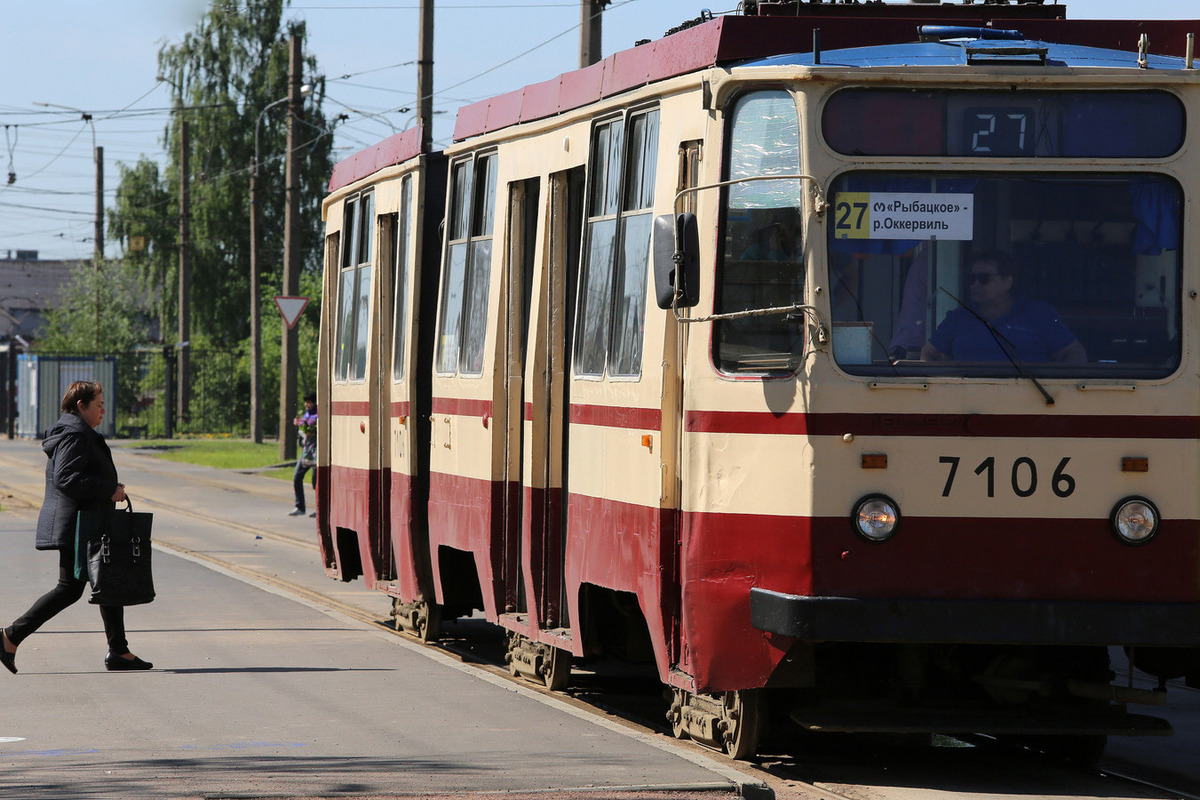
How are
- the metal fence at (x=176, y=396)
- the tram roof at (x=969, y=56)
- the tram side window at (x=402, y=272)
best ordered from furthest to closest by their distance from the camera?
the metal fence at (x=176, y=396) < the tram side window at (x=402, y=272) < the tram roof at (x=969, y=56)

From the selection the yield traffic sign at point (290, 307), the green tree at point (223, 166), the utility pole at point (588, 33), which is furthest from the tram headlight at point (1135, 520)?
the green tree at point (223, 166)

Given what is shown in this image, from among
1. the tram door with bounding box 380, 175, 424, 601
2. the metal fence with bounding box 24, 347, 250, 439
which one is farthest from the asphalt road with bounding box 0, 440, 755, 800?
the metal fence with bounding box 24, 347, 250, 439

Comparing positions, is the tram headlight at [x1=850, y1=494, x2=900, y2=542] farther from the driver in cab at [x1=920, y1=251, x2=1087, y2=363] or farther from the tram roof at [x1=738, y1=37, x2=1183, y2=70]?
the tram roof at [x1=738, y1=37, x2=1183, y2=70]

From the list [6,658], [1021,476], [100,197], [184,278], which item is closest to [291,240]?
[184,278]

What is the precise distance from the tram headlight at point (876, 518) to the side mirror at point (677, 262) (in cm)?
108

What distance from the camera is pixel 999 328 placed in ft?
24.3

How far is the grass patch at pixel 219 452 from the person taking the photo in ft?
127

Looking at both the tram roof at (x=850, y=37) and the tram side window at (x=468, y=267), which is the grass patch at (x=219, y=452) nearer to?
the tram side window at (x=468, y=267)

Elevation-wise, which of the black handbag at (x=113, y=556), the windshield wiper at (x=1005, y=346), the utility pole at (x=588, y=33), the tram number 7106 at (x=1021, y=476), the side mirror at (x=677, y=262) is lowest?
the black handbag at (x=113, y=556)

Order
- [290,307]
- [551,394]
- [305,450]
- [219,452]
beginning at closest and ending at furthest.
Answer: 1. [551,394]
2. [305,450]
3. [290,307]
4. [219,452]

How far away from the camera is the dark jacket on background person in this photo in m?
11.0

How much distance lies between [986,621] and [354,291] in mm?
7874

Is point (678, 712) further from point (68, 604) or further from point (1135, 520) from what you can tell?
point (68, 604)

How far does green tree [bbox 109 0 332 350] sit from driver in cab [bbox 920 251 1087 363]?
178 feet
